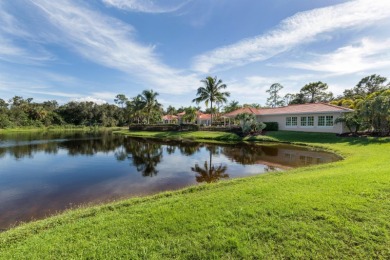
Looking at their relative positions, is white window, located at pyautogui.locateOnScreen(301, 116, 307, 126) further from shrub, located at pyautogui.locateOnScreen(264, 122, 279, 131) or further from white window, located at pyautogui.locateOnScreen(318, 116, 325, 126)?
shrub, located at pyautogui.locateOnScreen(264, 122, 279, 131)

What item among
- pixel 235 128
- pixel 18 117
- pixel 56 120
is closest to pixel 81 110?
pixel 56 120

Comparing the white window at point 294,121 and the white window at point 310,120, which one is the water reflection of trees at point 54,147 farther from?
the white window at point 310,120

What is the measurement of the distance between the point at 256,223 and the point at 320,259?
1220 millimetres

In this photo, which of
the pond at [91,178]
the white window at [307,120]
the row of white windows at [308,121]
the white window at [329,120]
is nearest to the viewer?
the pond at [91,178]

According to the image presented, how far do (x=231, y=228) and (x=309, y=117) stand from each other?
2804 centimetres


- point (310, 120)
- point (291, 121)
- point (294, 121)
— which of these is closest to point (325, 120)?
point (310, 120)

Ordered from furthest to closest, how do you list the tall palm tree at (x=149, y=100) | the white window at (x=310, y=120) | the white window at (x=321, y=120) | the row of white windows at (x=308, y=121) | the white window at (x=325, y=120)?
the tall palm tree at (x=149, y=100)
the white window at (x=310, y=120)
the white window at (x=321, y=120)
the row of white windows at (x=308, y=121)
the white window at (x=325, y=120)

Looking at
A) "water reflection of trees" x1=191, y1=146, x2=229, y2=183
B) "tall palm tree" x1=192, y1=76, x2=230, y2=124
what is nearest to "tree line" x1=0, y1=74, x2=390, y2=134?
"tall palm tree" x1=192, y1=76, x2=230, y2=124

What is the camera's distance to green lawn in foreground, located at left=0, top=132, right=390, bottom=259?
3.66m

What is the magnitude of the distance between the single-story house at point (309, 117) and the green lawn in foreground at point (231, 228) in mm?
22035

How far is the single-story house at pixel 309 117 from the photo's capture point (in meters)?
25.1

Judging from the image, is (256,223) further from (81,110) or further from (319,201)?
(81,110)

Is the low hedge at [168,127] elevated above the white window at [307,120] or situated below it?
below

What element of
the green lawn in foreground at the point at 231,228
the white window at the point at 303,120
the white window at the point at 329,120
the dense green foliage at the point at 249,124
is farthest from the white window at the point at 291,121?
the green lawn in foreground at the point at 231,228
